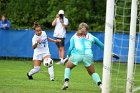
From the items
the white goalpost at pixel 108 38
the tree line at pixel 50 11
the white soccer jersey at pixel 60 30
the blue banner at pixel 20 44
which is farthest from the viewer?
the tree line at pixel 50 11

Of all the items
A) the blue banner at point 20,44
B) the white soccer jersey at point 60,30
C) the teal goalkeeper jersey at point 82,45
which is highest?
the teal goalkeeper jersey at point 82,45

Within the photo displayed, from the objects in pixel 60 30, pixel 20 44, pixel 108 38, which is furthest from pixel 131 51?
pixel 20 44

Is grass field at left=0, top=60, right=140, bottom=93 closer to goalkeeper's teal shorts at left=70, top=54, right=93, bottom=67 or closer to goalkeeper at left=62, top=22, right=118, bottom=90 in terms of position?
goalkeeper at left=62, top=22, right=118, bottom=90

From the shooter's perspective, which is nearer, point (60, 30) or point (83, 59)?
point (83, 59)

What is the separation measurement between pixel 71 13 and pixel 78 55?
57.3 feet

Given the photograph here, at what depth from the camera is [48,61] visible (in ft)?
52.2

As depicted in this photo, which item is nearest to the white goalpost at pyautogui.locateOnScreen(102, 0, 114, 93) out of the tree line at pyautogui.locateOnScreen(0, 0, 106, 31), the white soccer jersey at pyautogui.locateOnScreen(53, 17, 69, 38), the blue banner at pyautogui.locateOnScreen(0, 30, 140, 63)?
the white soccer jersey at pyautogui.locateOnScreen(53, 17, 69, 38)

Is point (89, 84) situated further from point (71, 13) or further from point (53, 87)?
point (71, 13)

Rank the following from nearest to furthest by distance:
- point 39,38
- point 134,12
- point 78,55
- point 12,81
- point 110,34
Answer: point 110,34
point 134,12
point 78,55
point 12,81
point 39,38

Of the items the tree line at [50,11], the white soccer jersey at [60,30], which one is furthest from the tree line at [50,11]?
the white soccer jersey at [60,30]

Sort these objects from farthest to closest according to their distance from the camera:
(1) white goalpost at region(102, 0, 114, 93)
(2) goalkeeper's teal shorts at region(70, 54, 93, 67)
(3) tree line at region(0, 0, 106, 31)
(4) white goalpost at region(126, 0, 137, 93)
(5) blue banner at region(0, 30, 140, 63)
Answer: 1. (3) tree line at region(0, 0, 106, 31)
2. (5) blue banner at region(0, 30, 140, 63)
3. (2) goalkeeper's teal shorts at region(70, 54, 93, 67)
4. (4) white goalpost at region(126, 0, 137, 93)
5. (1) white goalpost at region(102, 0, 114, 93)

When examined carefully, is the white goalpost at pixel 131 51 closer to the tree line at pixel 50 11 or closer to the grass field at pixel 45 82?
the grass field at pixel 45 82

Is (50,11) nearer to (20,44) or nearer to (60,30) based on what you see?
(20,44)

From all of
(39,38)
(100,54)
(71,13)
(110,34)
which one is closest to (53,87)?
(39,38)
